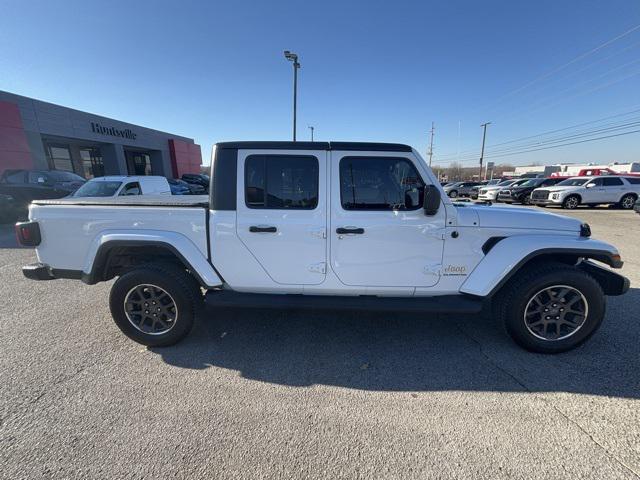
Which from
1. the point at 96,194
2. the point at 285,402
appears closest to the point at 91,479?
the point at 285,402

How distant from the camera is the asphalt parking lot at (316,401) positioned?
176 cm

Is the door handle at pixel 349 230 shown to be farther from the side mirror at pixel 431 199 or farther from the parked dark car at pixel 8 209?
the parked dark car at pixel 8 209

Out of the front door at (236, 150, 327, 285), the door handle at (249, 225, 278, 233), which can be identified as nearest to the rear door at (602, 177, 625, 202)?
the front door at (236, 150, 327, 285)

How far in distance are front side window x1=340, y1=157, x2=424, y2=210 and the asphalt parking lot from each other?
1516 millimetres

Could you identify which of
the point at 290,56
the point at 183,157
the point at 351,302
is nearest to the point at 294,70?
the point at 290,56

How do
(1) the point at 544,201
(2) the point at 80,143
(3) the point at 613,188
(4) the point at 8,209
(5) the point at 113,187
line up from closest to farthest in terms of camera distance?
(5) the point at 113,187 → (4) the point at 8,209 → (3) the point at 613,188 → (1) the point at 544,201 → (2) the point at 80,143

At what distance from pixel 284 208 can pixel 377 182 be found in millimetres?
978

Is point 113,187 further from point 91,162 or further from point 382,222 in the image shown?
point 91,162

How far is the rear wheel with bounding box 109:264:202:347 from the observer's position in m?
2.87

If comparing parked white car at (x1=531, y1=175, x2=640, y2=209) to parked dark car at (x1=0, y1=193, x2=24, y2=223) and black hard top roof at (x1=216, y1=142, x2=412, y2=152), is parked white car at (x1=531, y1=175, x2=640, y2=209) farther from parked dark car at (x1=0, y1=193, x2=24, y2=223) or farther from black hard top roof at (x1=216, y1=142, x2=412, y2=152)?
parked dark car at (x1=0, y1=193, x2=24, y2=223)

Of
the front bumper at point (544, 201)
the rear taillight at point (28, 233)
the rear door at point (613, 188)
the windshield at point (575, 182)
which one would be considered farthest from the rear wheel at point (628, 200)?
the rear taillight at point (28, 233)

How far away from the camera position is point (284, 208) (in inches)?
110

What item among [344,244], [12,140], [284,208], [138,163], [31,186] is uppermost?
[12,140]

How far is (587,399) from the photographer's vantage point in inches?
89.0
